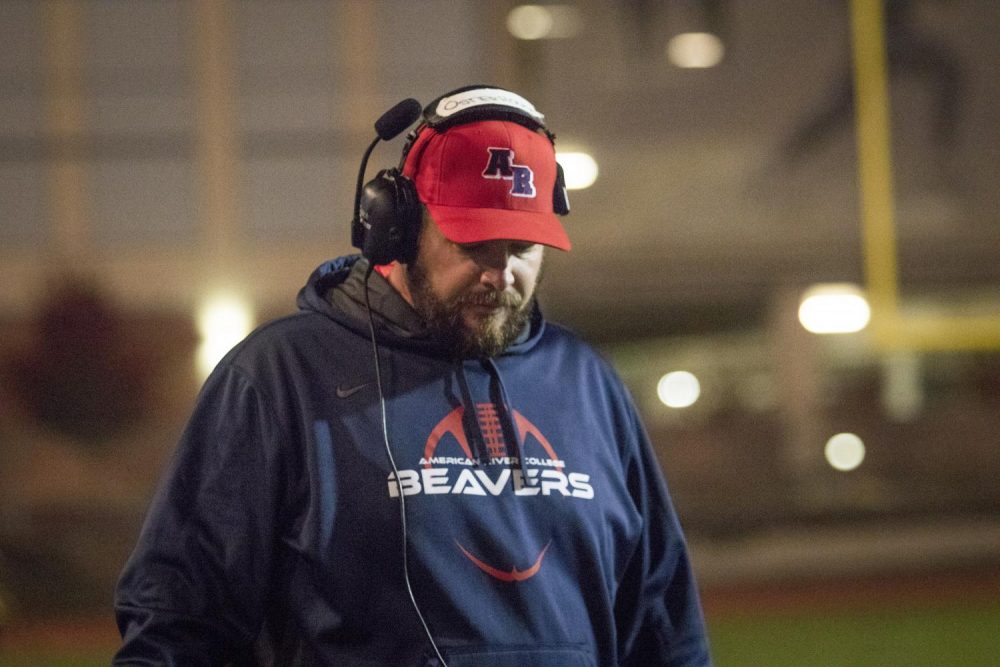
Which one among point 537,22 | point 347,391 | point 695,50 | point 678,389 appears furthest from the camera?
point 537,22

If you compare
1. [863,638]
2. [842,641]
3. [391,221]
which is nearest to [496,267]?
[391,221]

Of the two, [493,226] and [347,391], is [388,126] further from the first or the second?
[347,391]

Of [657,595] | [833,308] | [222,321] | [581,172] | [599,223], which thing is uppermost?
[581,172]

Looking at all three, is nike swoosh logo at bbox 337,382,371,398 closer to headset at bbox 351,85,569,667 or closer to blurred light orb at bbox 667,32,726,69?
headset at bbox 351,85,569,667

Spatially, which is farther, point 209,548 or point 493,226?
point 493,226

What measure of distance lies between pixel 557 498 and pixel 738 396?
35.2 ft

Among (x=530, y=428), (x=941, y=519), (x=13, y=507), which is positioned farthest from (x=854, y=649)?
(x=13, y=507)

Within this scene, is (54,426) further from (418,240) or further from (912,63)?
(418,240)

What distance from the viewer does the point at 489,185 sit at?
1703mm

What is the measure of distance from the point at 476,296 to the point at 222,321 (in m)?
10.6

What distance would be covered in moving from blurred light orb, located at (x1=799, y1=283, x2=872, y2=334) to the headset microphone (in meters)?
11.0

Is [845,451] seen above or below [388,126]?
above

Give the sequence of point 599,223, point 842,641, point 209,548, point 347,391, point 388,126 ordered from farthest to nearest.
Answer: point 599,223 < point 842,641 < point 388,126 < point 347,391 < point 209,548

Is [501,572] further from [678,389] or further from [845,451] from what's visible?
[678,389]
